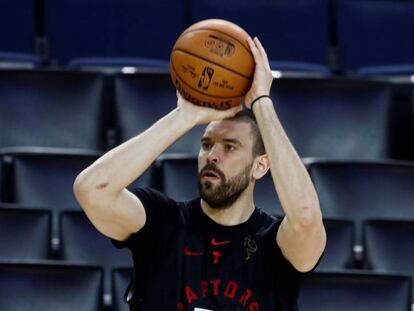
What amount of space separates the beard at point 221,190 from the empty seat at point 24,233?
3.18 ft

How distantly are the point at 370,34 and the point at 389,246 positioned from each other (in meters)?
1.32

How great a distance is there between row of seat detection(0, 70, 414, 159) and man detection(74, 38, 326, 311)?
1.35m

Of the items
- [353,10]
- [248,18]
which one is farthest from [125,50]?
[353,10]

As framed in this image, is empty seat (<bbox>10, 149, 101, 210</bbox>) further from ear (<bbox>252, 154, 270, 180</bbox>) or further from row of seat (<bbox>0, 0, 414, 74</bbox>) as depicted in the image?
ear (<bbox>252, 154, 270, 180</bbox>)

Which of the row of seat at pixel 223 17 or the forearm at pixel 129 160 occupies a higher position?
the row of seat at pixel 223 17

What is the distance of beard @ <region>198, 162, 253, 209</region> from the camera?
7.95 feet

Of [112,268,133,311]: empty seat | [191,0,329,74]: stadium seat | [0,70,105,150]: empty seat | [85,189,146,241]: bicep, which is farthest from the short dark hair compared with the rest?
[191,0,329,74]: stadium seat

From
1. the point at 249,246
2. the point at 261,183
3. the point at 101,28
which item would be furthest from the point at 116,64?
the point at 249,246

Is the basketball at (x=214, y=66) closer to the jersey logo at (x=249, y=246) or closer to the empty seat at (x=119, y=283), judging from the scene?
the jersey logo at (x=249, y=246)

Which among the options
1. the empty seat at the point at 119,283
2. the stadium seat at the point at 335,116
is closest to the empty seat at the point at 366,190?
the stadium seat at the point at 335,116

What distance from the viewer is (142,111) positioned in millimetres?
3842

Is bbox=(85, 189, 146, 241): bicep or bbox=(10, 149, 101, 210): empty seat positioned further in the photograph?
bbox=(10, 149, 101, 210): empty seat

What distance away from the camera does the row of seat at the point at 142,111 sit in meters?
3.84

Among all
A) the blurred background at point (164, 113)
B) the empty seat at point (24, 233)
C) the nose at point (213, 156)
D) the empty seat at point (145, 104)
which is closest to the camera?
the nose at point (213, 156)
